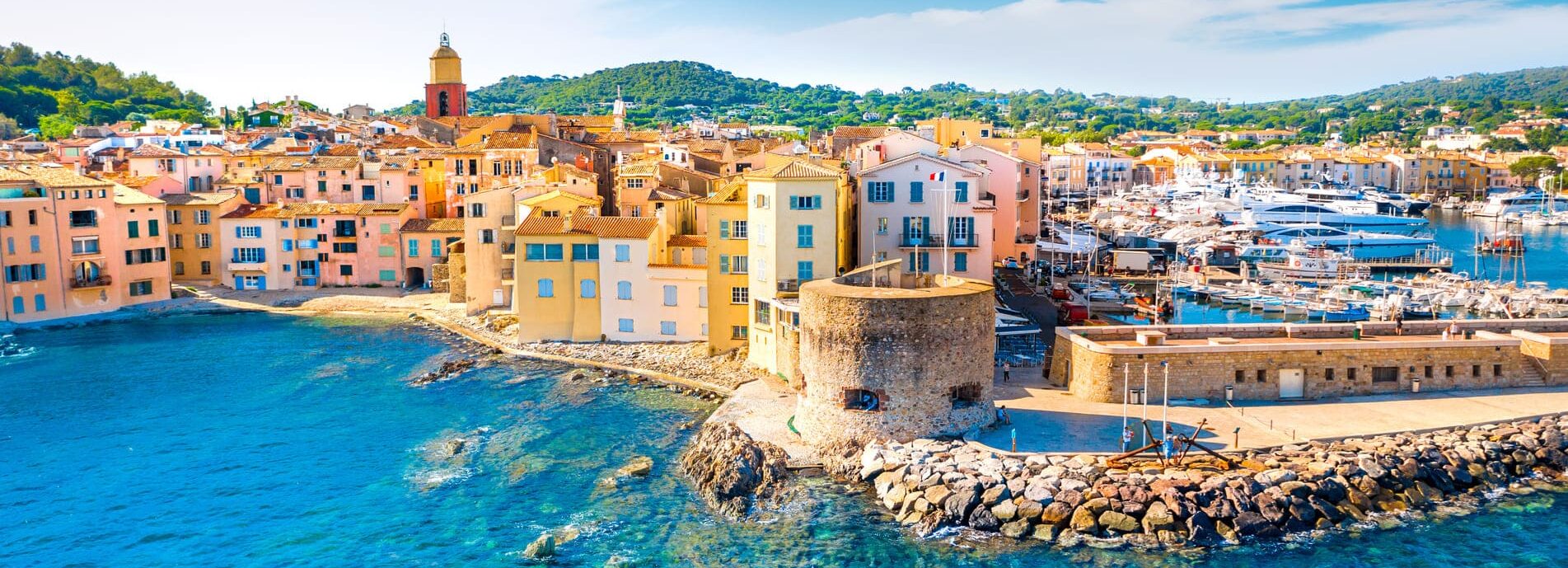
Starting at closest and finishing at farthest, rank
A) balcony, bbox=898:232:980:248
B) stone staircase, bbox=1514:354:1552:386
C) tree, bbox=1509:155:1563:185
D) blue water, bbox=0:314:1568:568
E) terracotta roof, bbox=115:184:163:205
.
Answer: blue water, bbox=0:314:1568:568 → stone staircase, bbox=1514:354:1552:386 → balcony, bbox=898:232:980:248 → terracotta roof, bbox=115:184:163:205 → tree, bbox=1509:155:1563:185

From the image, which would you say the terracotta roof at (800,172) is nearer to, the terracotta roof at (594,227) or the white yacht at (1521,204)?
the terracotta roof at (594,227)

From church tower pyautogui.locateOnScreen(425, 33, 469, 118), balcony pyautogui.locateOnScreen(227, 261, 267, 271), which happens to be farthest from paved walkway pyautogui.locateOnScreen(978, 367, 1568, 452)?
church tower pyautogui.locateOnScreen(425, 33, 469, 118)

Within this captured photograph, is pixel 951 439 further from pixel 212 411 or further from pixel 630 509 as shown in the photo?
pixel 212 411

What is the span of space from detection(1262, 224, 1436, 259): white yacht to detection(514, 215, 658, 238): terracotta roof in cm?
5291

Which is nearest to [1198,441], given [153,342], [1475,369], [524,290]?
[1475,369]

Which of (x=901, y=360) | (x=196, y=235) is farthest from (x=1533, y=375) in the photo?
(x=196, y=235)

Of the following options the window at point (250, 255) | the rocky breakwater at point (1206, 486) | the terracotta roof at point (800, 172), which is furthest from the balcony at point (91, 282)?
the rocky breakwater at point (1206, 486)

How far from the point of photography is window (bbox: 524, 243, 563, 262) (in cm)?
4328

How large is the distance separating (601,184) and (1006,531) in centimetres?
4609

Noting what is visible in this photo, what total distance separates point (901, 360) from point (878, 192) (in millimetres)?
13344

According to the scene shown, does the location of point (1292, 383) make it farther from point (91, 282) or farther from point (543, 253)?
point (91, 282)

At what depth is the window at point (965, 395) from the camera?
92.2ft

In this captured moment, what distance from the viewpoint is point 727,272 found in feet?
128

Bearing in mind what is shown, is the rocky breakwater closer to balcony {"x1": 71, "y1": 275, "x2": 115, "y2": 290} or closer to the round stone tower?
the round stone tower
